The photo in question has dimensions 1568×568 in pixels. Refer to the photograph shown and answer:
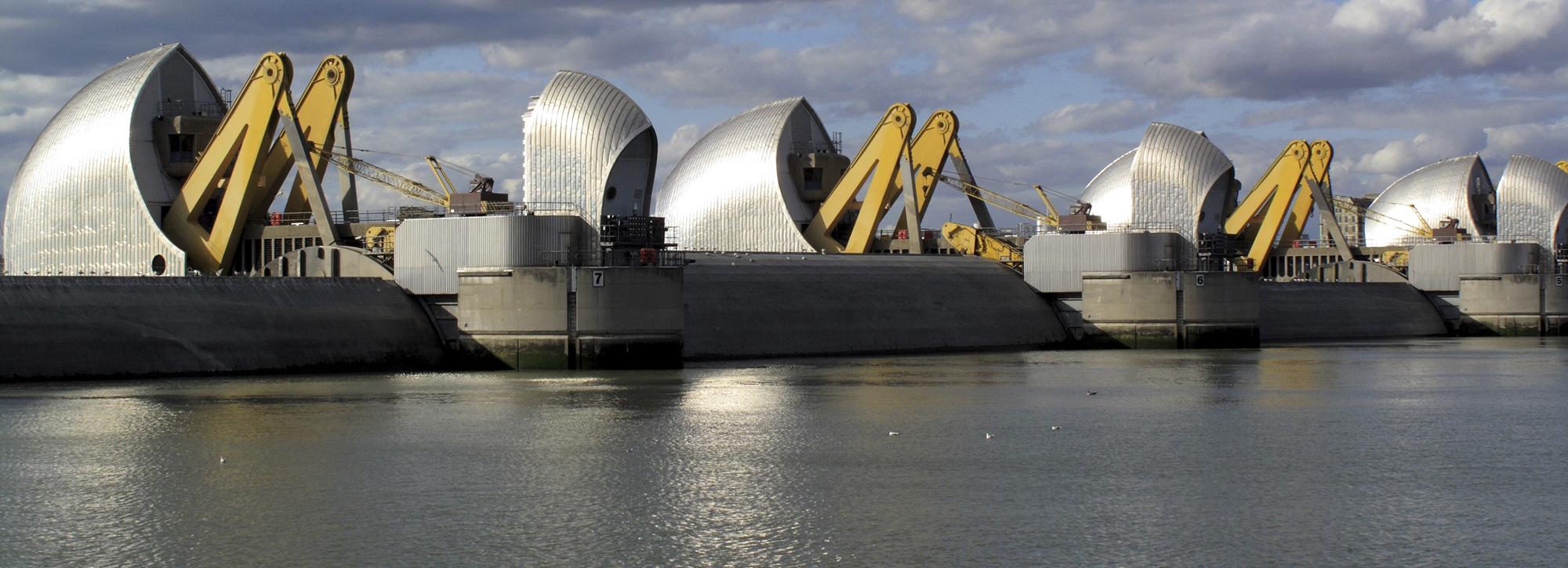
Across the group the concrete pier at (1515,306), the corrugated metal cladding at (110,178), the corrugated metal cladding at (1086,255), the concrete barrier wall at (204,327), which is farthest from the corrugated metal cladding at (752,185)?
the concrete pier at (1515,306)

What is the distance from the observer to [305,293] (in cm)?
4453

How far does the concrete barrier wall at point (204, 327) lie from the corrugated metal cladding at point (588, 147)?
11704 mm

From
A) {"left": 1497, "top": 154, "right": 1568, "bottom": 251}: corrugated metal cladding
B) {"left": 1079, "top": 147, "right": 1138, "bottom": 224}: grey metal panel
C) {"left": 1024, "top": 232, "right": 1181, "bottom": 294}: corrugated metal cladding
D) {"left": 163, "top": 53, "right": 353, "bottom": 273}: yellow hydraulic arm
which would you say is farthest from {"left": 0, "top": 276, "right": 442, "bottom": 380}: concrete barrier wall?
{"left": 1497, "top": 154, "right": 1568, "bottom": 251}: corrugated metal cladding

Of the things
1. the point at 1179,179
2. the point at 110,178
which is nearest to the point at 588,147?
the point at 110,178

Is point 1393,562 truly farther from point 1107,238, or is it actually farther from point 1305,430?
point 1107,238

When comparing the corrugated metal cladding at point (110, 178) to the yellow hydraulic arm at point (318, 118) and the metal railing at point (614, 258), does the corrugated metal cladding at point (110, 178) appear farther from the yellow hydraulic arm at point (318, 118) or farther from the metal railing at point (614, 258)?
the metal railing at point (614, 258)

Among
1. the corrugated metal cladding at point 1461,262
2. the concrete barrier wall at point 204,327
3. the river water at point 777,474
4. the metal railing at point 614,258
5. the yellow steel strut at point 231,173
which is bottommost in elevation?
the river water at point 777,474

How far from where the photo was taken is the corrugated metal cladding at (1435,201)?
324 ft

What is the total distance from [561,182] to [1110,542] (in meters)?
43.0

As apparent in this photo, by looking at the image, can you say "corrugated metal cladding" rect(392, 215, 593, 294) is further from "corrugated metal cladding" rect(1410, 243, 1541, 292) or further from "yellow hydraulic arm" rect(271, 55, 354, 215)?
"corrugated metal cladding" rect(1410, 243, 1541, 292)

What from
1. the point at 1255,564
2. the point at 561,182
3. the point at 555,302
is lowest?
the point at 1255,564

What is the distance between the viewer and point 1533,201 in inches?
3895

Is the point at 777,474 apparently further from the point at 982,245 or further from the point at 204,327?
the point at 982,245

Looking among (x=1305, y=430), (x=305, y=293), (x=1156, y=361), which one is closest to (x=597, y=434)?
(x=1305, y=430)
